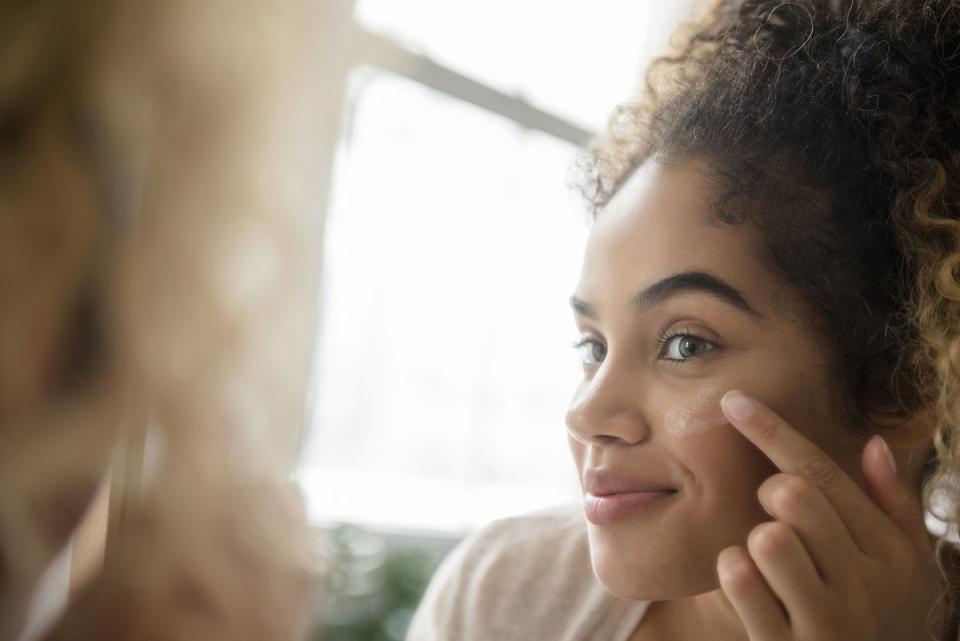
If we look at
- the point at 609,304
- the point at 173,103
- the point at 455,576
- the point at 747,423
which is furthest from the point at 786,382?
the point at 173,103

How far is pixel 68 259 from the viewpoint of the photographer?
0.25 ft

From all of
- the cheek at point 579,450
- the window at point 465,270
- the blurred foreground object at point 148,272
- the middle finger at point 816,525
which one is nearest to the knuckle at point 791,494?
the middle finger at point 816,525

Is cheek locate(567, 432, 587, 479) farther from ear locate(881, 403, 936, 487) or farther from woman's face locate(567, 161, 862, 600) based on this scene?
ear locate(881, 403, 936, 487)

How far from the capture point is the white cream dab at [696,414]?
38.2 inches

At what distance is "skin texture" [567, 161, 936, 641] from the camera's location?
38.4 inches

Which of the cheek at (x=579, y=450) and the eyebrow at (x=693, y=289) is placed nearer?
the eyebrow at (x=693, y=289)

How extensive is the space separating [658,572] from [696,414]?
0.19 meters

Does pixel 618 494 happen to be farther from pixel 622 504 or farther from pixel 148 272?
pixel 148 272

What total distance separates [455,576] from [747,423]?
1.98 feet

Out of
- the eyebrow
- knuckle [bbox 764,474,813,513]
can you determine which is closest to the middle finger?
knuckle [bbox 764,474,813,513]

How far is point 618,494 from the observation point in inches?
40.5

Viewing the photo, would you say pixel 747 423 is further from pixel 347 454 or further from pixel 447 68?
pixel 447 68

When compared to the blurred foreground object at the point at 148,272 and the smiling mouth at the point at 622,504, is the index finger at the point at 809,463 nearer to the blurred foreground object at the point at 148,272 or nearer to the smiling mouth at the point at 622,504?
the smiling mouth at the point at 622,504

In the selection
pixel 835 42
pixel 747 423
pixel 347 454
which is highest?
pixel 835 42
